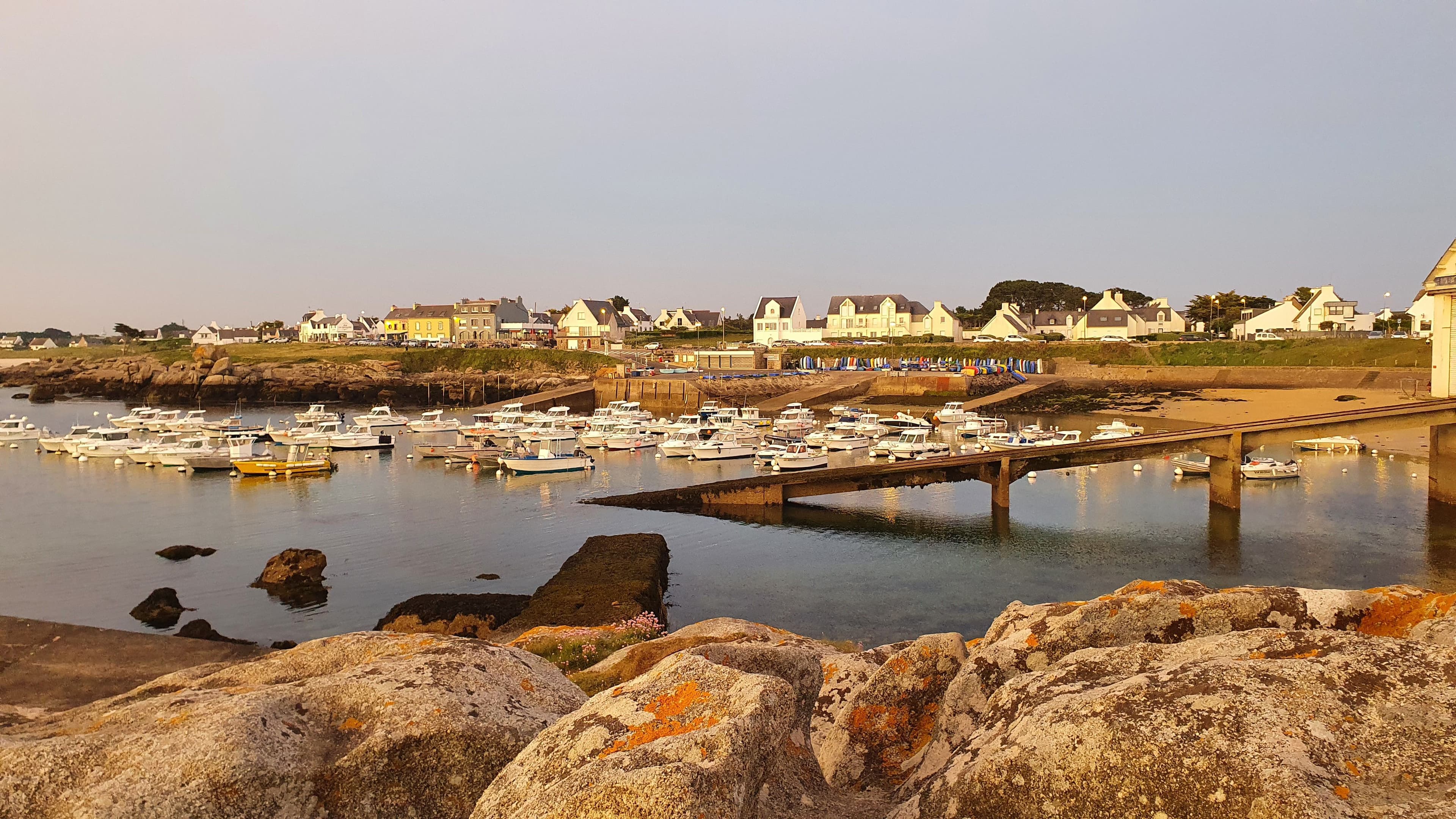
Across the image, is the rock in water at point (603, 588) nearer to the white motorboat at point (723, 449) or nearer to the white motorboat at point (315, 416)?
the white motorboat at point (723, 449)

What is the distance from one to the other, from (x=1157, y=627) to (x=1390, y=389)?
3243 inches

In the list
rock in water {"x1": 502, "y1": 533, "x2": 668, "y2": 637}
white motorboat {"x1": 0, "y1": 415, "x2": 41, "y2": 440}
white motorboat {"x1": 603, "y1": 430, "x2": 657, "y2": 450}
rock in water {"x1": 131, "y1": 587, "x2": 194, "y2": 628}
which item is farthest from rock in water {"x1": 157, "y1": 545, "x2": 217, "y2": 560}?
white motorboat {"x1": 0, "y1": 415, "x2": 41, "y2": 440}

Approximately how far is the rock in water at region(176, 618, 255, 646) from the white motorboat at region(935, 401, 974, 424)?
5964 cm

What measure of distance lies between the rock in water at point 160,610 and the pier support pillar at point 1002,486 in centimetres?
3143

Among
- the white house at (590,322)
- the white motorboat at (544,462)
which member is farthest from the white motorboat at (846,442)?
the white house at (590,322)

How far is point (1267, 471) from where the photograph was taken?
45844mm

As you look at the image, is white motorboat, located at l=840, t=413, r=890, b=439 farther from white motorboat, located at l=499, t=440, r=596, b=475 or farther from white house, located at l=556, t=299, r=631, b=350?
white house, located at l=556, t=299, r=631, b=350

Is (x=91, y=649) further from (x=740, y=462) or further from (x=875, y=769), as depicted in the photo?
(x=740, y=462)

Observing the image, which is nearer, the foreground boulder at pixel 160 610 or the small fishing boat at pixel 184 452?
the foreground boulder at pixel 160 610

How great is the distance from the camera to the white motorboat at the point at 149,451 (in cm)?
5781

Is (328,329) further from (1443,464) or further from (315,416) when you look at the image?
(1443,464)

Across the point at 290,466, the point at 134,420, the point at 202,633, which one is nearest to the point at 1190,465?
the point at 202,633

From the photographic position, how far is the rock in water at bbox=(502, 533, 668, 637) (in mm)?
21438

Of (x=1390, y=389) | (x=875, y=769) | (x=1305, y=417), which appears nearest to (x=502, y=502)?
(x=1305, y=417)
